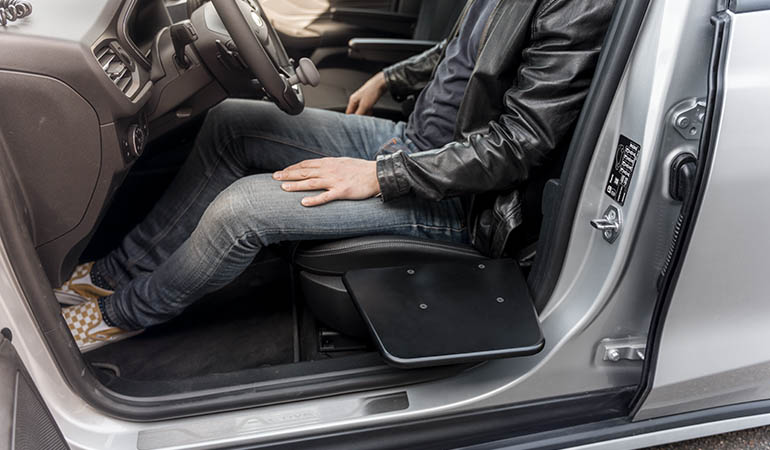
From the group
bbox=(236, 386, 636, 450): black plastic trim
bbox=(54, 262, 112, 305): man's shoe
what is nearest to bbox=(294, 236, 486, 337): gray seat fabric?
bbox=(236, 386, 636, 450): black plastic trim

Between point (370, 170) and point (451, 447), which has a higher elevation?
point (370, 170)

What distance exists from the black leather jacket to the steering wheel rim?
0.20 m

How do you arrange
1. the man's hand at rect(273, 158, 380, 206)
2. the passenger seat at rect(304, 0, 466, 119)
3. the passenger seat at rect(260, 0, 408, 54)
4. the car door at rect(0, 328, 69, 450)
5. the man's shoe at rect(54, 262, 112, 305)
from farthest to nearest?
the passenger seat at rect(260, 0, 408, 54) → the passenger seat at rect(304, 0, 466, 119) → the man's shoe at rect(54, 262, 112, 305) → the man's hand at rect(273, 158, 380, 206) → the car door at rect(0, 328, 69, 450)

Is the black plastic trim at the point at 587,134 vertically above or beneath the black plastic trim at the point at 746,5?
beneath

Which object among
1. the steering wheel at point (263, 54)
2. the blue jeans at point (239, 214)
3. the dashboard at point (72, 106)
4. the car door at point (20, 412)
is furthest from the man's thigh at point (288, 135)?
the car door at point (20, 412)

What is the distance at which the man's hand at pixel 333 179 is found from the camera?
104 centimetres

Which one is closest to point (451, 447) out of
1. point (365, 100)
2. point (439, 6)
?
point (365, 100)

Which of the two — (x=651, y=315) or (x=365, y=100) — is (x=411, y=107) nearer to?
(x=365, y=100)

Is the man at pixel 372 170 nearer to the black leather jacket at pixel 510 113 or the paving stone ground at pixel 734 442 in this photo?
the black leather jacket at pixel 510 113

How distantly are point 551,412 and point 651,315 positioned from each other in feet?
0.82

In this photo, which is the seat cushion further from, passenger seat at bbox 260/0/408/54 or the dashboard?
passenger seat at bbox 260/0/408/54

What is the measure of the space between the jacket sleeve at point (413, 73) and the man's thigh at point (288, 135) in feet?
0.99

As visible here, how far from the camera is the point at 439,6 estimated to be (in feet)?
6.20

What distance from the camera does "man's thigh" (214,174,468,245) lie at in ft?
3.33
